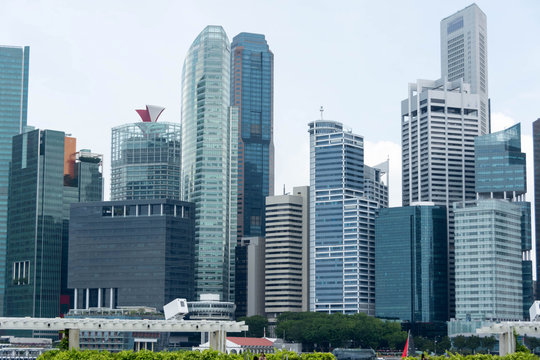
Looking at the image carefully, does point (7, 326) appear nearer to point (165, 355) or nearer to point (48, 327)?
point (48, 327)

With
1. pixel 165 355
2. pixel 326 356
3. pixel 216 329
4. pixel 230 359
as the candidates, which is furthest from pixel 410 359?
pixel 216 329

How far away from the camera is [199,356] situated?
98.1 metres

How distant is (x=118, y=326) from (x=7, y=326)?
14644 millimetres

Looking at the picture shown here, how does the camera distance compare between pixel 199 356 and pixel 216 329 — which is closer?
pixel 199 356

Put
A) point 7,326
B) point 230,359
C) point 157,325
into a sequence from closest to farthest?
point 230,359, point 7,326, point 157,325

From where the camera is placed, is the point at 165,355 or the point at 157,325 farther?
the point at 157,325

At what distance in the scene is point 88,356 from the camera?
313 feet

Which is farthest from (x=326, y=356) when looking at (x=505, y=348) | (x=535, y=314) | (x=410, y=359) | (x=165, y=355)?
(x=535, y=314)

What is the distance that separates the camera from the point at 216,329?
130 metres

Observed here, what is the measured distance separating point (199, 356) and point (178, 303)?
42.5 m

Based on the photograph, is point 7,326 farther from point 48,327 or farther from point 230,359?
point 230,359

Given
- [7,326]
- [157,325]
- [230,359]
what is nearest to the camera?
[230,359]

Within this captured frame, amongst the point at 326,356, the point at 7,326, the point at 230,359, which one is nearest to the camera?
the point at 230,359

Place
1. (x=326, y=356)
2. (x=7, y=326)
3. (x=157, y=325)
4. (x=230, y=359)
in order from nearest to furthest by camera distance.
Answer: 1. (x=230, y=359)
2. (x=326, y=356)
3. (x=7, y=326)
4. (x=157, y=325)
